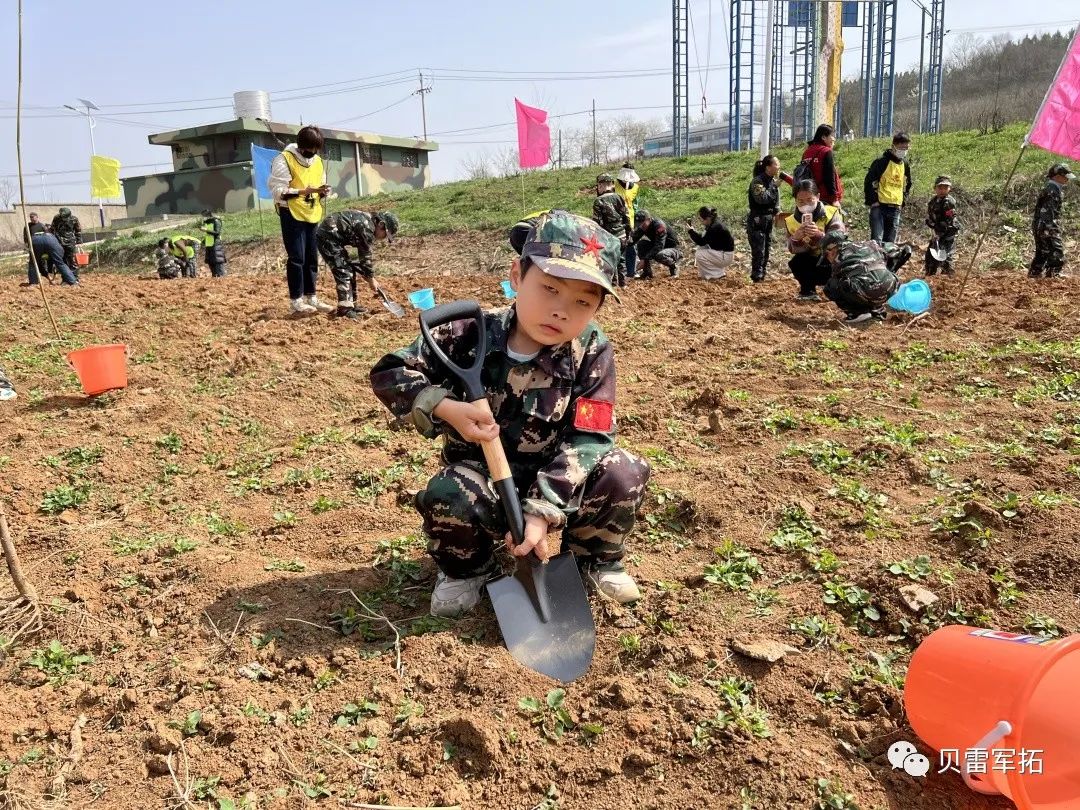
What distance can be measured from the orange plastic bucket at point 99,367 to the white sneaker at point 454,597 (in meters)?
3.10

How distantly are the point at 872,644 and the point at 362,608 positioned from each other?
1429mm

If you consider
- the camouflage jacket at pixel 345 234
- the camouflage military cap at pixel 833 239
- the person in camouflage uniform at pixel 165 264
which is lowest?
the person in camouflage uniform at pixel 165 264

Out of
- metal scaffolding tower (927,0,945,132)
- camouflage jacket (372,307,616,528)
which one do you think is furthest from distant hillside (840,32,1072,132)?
camouflage jacket (372,307,616,528)

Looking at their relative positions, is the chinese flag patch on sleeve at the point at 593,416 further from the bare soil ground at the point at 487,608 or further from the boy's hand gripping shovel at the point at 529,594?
the bare soil ground at the point at 487,608

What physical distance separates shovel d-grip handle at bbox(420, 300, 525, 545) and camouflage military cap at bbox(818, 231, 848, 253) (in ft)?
17.1

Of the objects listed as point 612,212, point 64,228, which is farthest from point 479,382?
point 64,228

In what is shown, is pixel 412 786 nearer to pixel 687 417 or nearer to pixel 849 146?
pixel 687 417

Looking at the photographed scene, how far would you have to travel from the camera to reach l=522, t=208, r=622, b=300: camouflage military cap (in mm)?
1909

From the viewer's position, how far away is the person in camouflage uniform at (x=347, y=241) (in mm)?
7027

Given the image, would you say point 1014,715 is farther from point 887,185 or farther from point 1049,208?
point 1049,208

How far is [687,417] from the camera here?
399 centimetres

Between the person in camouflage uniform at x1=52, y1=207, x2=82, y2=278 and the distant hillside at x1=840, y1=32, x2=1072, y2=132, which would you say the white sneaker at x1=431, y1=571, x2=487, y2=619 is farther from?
the distant hillside at x1=840, y1=32, x2=1072, y2=132

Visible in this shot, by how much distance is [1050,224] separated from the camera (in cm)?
871

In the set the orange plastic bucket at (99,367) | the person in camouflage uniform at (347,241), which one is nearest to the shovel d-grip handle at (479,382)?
the orange plastic bucket at (99,367)
